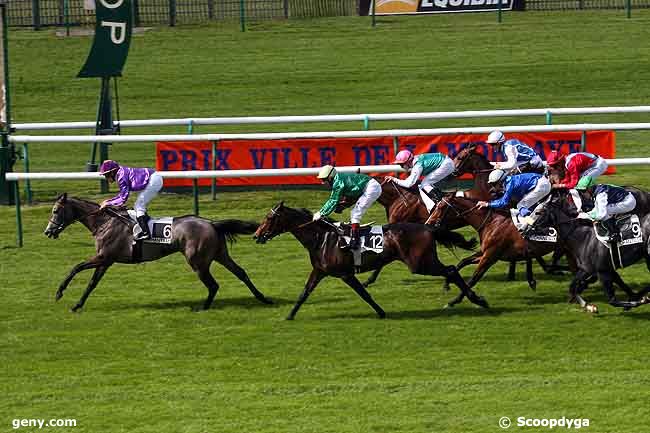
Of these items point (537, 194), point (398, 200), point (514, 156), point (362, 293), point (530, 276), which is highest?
point (514, 156)

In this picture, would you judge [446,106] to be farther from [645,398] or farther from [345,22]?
[645,398]

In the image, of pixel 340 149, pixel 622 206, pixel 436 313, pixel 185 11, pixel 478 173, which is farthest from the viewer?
pixel 185 11

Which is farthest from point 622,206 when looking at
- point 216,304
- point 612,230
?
point 216,304

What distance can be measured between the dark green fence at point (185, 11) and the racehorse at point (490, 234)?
1625 centimetres

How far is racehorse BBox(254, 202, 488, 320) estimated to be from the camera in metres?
12.2

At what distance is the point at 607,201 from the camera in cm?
1257

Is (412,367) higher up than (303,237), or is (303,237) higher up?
(303,237)

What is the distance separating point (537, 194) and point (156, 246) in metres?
3.75

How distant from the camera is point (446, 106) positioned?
23.8m

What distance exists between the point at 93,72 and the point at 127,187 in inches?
232

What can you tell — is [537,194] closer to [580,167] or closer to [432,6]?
[580,167]

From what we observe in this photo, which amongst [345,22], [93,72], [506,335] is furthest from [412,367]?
[345,22]

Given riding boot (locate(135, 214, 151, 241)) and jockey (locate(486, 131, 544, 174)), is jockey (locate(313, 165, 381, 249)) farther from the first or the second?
jockey (locate(486, 131, 544, 174))

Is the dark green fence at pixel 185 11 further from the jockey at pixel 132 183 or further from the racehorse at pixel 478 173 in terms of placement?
the jockey at pixel 132 183
